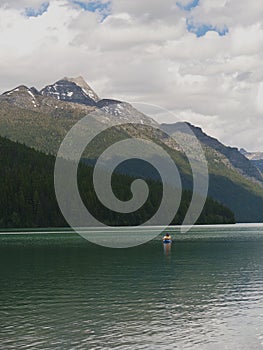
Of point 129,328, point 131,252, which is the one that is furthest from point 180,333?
point 131,252

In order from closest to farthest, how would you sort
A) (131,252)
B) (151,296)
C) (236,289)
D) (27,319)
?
(27,319) < (151,296) < (236,289) < (131,252)

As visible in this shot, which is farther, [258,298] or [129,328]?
[258,298]

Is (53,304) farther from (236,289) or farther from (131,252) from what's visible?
(131,252)

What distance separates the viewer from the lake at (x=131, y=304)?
121 feet

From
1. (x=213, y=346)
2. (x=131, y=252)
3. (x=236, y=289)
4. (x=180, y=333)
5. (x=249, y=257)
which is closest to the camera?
(x=213, y=346)

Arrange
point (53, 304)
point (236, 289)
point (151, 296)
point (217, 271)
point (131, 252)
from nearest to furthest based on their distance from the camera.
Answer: point (53, 304)
point (151, 296)
point (236, 289)
point (217, 271)
point (131, 252)

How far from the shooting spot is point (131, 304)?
1969 inches

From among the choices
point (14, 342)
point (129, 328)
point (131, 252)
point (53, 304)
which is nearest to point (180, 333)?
point (129, 328)

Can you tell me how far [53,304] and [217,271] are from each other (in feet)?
106

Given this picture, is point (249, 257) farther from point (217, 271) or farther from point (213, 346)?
point (213, 346)

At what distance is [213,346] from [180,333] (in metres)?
4.21

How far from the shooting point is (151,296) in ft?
179

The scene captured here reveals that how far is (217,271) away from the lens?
7631 centimetres

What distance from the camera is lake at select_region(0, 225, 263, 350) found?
3697 centimetres
